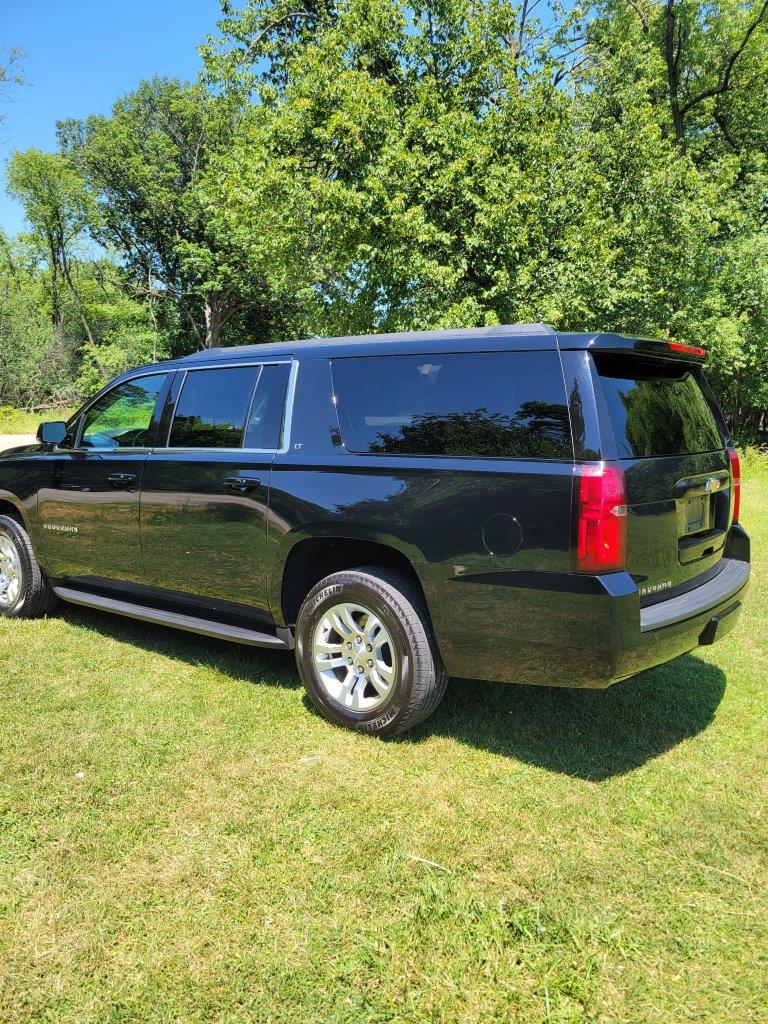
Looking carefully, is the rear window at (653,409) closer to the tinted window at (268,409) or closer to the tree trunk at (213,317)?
the tinted window at (268,409)

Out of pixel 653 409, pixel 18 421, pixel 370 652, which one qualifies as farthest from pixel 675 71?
pixel 18 421

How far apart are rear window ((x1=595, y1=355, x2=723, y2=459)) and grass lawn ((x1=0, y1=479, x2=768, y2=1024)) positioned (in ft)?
4.86

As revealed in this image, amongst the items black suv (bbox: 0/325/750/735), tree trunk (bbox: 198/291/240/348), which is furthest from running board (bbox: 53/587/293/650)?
tree trunk (bbox: 198/291/240/348)

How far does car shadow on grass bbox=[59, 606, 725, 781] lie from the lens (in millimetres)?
3576

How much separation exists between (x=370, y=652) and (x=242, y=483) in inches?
46.6

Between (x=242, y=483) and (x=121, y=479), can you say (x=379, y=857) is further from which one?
(x=121, y=479)

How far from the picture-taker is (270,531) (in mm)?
3953

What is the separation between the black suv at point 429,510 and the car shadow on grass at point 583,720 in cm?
47

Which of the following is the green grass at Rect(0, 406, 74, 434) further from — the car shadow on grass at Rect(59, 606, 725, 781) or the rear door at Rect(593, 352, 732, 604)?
the rear door at Rect(593, 352, 732, 604)

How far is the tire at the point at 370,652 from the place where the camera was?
347 centimetres

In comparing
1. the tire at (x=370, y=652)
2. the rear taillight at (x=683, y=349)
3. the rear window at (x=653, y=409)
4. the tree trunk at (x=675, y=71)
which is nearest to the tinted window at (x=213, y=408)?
the tire at (x=370, y=652)

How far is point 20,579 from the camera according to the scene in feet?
18.4

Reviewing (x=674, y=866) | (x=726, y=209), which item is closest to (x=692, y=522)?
(x=674, y=866)

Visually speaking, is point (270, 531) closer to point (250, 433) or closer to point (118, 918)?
point (250, 433)
